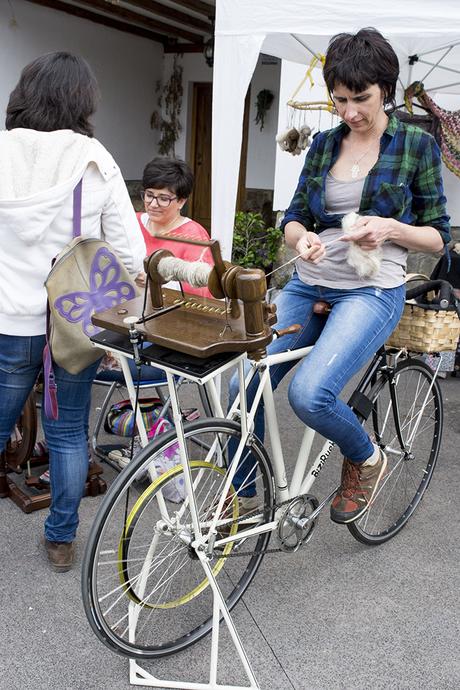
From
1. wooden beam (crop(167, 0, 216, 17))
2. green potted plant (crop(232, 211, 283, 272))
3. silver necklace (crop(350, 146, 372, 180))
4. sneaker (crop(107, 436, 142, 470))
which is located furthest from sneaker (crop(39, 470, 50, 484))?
wooden beam (crop(167, 0, 216, 17))

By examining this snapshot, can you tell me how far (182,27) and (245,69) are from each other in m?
6.88

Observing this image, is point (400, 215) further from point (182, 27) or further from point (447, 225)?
point (182, 27)

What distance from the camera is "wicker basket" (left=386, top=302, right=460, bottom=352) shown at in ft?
8.77

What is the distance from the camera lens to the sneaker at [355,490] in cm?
251

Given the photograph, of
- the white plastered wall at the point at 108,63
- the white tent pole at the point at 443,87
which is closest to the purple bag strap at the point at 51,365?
the white tent pole at the point at 443,87

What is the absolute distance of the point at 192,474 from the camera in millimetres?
2035

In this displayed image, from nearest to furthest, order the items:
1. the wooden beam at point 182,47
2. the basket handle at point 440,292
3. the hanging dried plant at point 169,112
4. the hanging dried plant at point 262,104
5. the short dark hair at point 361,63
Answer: the short dark hair at point 361,63
the basket handle at point 440,292
the hanging dried plant at point 262,104
the wooden beam at point 182,47
the hanging dried plant at point 169,112

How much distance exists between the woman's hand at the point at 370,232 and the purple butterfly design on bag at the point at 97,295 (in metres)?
0.72

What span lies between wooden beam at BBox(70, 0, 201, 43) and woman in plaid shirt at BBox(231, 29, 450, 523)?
23.0 ft

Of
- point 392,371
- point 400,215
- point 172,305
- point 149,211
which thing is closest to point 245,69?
point 149,211

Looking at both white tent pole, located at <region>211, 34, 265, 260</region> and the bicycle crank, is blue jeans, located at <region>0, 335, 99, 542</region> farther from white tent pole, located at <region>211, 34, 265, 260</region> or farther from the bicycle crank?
white tent pole, located at <region>211, 34, 265, 260</region>

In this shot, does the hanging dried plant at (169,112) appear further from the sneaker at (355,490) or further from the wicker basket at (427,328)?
the sneaker at (355,490)

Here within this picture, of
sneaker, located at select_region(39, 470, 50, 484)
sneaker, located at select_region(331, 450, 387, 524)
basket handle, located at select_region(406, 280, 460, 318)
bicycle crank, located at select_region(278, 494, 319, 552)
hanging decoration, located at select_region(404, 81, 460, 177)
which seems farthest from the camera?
hanging decoration, located at select_region(404, 81, 460, 177)

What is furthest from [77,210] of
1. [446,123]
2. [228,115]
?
[446,123]
